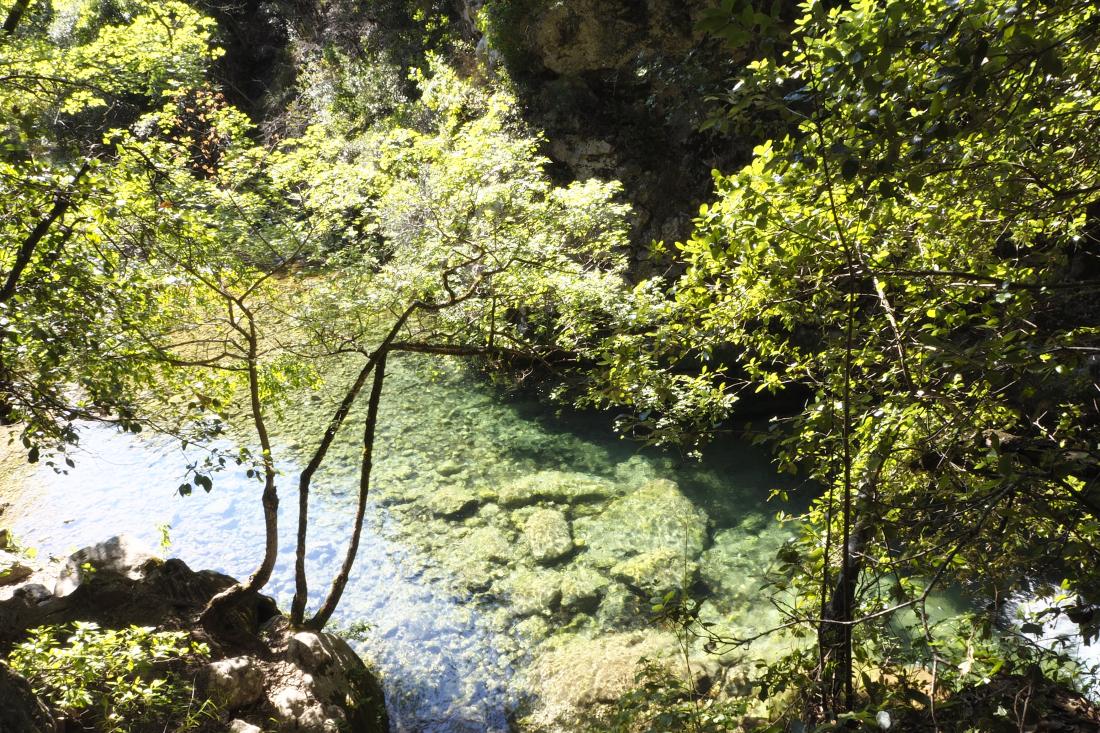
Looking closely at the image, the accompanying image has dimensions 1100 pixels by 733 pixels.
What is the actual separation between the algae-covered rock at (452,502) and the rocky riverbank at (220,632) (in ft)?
10.4

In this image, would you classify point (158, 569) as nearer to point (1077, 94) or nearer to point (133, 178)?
point (133, 178)

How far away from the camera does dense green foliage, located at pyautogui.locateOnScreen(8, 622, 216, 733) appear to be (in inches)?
136

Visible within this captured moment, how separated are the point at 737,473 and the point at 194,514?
849 centimetres

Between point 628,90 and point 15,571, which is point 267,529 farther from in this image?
point 628,90

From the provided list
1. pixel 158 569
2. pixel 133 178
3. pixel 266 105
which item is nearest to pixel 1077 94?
pixel 133 178

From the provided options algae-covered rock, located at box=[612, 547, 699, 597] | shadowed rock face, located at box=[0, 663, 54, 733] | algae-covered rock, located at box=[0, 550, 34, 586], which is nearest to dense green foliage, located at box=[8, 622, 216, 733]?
shadowed rock face, located at box=[0, 663, 54, 733]

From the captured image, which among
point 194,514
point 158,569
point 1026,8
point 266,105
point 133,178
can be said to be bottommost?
point 158,569

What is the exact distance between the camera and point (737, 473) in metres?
9.91

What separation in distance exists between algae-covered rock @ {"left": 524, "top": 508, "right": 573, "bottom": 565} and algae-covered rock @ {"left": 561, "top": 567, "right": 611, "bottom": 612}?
0.42 metres

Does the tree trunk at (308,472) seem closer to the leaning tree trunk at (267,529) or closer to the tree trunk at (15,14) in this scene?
the leaning tree trunk at (267,529)

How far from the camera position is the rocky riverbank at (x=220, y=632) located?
15.4 ft

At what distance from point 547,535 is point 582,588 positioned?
1.17 meters

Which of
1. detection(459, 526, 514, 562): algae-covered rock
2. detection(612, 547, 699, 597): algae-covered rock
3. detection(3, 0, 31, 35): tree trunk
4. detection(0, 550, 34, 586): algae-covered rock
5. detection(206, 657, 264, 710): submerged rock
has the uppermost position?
detection(3, 0, 31, 35): tree trunk

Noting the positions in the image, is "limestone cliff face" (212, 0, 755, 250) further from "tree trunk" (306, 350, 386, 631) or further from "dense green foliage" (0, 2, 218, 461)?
"dense green foliage" (0, 2, 218, 461)
